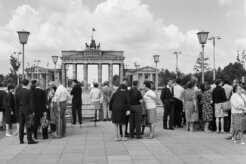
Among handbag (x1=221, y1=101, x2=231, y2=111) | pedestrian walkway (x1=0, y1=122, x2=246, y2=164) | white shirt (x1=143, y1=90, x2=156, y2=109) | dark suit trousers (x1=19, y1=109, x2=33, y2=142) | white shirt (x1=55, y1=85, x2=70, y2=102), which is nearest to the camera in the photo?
pedestrian walkway (x1=0, y1=122, x2=246, y2=164)

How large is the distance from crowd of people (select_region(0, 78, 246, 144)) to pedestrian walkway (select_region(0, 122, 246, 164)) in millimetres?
571

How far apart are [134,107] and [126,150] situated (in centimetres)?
231

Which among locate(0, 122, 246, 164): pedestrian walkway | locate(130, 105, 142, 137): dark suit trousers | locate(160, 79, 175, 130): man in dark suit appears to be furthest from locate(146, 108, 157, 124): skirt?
locate(160, 79, 175, 130): man in dark suit

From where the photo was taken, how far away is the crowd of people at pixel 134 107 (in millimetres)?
10844

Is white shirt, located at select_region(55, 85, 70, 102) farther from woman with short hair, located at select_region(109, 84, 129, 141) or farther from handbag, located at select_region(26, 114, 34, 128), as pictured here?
woman with short hair, located at select_region(109, 84, 129, 141)

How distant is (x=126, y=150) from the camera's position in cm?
951

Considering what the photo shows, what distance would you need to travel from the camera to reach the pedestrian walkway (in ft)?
27.1

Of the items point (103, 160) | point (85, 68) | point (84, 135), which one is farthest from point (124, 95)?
point (85, 68)

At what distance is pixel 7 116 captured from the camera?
13.0 meters

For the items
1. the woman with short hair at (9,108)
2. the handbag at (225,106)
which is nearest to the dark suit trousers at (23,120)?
the woman with short hair at (9,108)

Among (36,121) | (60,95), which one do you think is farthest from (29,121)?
(60,95)

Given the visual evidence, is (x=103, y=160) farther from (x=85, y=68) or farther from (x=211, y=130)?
(x=85, y=68)

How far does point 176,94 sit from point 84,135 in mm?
4146

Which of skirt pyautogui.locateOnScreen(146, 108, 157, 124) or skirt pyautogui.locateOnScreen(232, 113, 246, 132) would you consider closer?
skirt pyautogui.locateOnScreen(232, 113, 246, 132)
